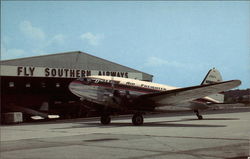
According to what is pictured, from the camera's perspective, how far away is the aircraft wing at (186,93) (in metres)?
21.0

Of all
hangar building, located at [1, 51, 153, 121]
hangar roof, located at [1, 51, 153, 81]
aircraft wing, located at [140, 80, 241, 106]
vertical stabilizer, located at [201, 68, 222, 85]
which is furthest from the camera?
hangar building, located at [1, 51, 153, 121]

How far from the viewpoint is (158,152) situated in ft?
32.9

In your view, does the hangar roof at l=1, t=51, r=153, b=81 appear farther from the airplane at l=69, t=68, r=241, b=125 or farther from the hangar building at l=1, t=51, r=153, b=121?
the airplane at l=69, t=68, r=241, b=125

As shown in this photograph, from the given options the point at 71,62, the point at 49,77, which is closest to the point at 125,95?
the point at 49,77

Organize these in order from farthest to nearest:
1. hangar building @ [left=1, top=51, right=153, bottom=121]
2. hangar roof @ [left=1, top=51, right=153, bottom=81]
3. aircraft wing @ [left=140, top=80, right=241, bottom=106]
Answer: hangar building @ [left=1, top=51, right=153, bottom=121], hangar roof @ [left=1, top=51, right=153, bottom=81], aircraft wing @ [left=140, top=80, right=241, bottom=106]

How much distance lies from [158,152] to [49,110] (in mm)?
47682

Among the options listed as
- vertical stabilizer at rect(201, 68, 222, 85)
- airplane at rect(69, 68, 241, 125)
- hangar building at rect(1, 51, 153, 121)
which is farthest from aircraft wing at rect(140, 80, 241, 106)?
hangar building at rect(1, 51, 153, 121)

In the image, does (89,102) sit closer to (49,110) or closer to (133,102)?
(133,102)

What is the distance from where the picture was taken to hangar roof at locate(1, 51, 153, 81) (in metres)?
39.5

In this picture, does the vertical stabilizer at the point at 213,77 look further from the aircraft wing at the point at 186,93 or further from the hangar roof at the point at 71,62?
the hangar roof at the point at 71,62

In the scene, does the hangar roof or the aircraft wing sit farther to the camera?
the hangar roof

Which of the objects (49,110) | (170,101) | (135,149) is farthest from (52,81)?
(135,149)

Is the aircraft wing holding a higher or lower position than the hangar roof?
lower

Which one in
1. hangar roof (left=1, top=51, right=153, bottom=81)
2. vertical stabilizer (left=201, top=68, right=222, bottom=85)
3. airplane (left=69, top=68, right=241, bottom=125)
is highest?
hangar roof (left=1, top=51, right=153, bottom=81)
